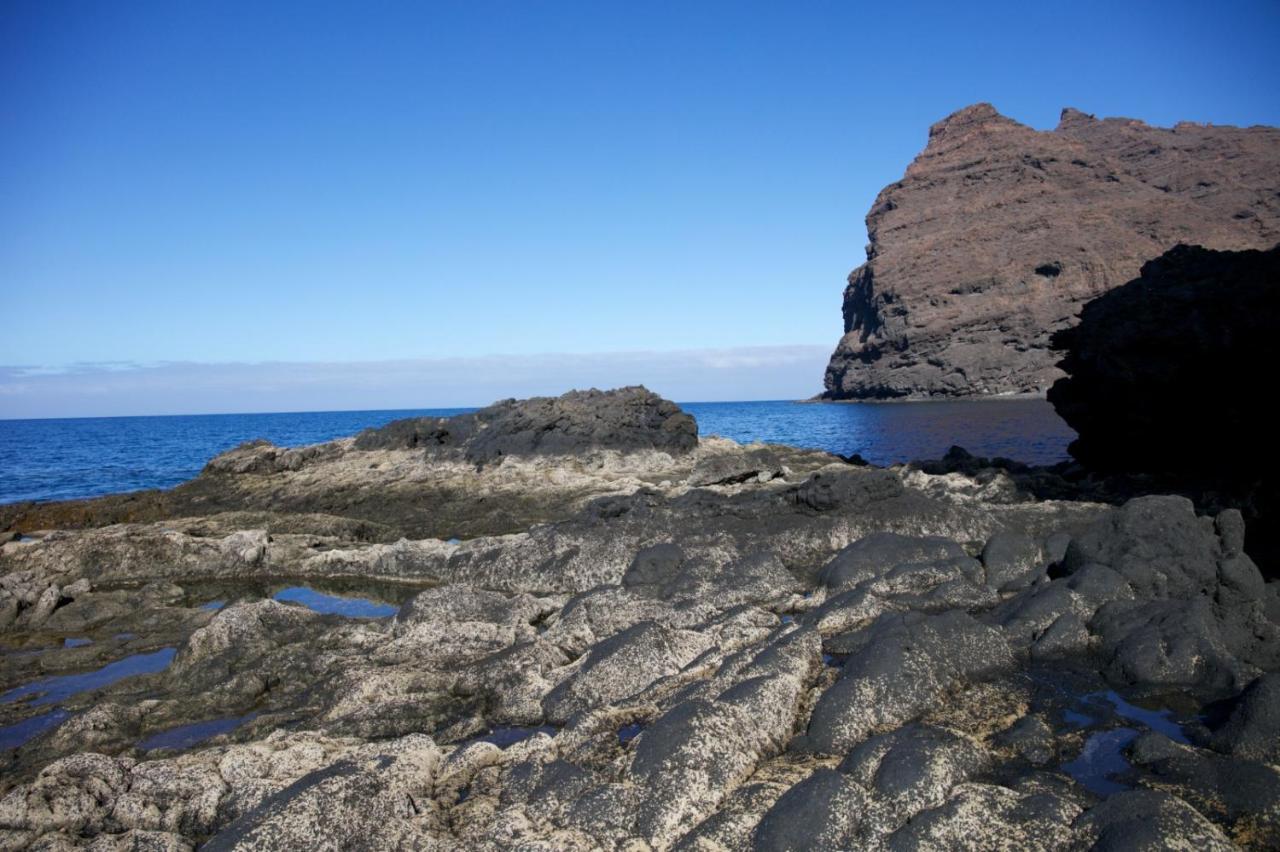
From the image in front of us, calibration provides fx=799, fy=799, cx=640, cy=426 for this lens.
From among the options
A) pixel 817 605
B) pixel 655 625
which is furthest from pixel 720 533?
pixel 655 625

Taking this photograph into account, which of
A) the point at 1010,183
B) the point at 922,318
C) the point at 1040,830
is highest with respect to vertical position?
the point at 1010,183

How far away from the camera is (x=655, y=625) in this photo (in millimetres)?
9711

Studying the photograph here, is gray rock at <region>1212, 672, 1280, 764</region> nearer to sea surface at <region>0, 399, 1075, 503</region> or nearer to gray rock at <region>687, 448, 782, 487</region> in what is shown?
gray rock at <region>687, 448, 782, 487</region>

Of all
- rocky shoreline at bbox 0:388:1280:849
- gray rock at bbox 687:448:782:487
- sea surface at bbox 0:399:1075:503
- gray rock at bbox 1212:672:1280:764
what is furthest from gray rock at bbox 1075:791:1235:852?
sea surface at bbox 0:399:1075:503

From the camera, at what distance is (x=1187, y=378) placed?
2102cm

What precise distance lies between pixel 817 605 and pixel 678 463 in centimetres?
2000

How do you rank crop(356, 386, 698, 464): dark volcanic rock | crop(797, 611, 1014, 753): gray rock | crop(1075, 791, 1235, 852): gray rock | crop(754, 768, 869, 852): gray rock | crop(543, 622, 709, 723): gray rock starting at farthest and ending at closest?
crop(356, 386, 698, 464): dark volcanic rock → crop(543, 622, 709, 723): gray rock → crop(797, 611, 1014, 753): gray rock → crop(754, 768, 869, 852): gray rock → crop(1075, 791, 1235, 852): gray rock

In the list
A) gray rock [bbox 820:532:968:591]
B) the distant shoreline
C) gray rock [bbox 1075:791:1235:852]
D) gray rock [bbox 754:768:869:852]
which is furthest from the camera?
the distant shoreline

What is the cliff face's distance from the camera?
378 ft

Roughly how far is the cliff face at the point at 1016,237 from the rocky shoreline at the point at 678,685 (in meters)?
109

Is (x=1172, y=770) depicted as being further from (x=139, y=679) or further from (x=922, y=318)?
(x=922, y=318)

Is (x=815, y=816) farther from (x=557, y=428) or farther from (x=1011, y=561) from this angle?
(x=557, y=428)

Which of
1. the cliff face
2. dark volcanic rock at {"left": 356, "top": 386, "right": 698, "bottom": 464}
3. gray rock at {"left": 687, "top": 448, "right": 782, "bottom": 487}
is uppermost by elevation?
the cliff face

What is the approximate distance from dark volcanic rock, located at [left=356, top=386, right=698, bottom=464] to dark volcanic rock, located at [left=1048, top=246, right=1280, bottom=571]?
49.1 ft
